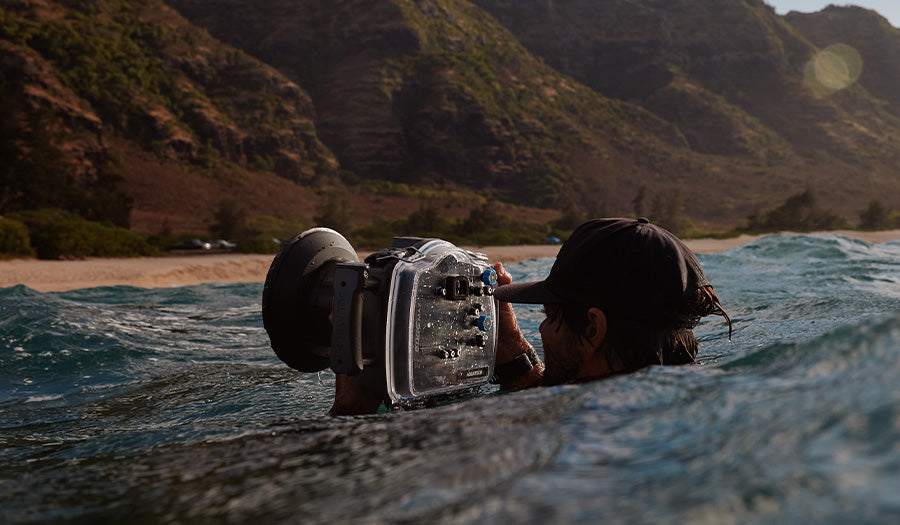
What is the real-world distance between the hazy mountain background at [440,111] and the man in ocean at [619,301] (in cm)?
2942

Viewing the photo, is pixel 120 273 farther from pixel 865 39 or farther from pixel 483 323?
pixel 865 39

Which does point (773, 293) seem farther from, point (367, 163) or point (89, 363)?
point (367, 163)

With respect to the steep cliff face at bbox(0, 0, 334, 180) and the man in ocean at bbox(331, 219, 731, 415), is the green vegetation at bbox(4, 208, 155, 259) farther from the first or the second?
the steep cliff face at bbox(0, 0, 334, 180)

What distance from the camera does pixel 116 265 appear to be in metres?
16.3

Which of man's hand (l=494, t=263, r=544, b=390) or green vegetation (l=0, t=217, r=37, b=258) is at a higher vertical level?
green vegetation (l=0, t=217, r=37, b=258)

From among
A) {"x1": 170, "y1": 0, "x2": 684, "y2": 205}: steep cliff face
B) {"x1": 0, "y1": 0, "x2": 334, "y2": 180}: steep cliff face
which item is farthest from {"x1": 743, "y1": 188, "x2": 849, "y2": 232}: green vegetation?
{"x1": 0, "y1": 0, "x2": 334, "y2": 180}: steep cliff face

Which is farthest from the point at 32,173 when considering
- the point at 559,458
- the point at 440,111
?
the point at 440,111

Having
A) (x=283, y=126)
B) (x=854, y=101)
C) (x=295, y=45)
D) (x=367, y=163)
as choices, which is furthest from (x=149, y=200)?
(x=854, y=101)

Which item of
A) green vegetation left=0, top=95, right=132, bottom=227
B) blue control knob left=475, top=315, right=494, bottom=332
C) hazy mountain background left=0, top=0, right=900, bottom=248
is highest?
hazy mountain background left=0, top=0, right=900, bottom=248

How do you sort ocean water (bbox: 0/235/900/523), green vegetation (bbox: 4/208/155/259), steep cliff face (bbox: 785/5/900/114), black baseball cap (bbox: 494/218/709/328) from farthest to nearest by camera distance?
steep cliff face (bbox: 785/5/900/114)
green vegetation (bbox: 4/208/155/259)
black baseball cap (bbox: 494/218/709/328)
ocean water (bbox: 0/235/900/523)

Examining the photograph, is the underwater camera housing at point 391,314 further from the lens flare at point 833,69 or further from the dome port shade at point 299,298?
the lens flare at point 833,69

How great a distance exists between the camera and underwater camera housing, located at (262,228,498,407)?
6.95ft

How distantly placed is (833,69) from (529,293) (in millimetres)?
112569

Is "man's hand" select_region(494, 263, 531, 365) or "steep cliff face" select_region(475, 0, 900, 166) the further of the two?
"steep cliff face" select_region(475, 0, 900, 166)
